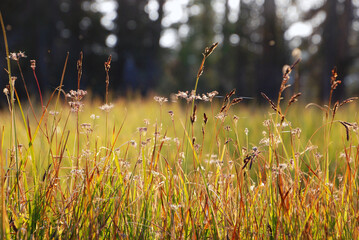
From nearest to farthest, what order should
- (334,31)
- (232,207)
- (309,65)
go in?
1. (232,207)
2. (334,31)
3. (309,65)

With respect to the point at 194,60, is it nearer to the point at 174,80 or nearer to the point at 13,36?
the point at 174,80

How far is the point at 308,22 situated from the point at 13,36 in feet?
57.1

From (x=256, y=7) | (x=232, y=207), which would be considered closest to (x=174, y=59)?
(x=256, y=7)

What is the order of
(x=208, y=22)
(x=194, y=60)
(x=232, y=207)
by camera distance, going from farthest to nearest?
(x=194, y=60) < (x=208, y=22) < (x=232, y=207)

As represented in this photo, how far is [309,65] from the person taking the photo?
26859mm

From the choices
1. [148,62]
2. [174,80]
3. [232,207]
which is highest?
[232,207]

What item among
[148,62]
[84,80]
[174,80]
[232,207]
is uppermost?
[232,207]

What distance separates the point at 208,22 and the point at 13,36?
18535 mm

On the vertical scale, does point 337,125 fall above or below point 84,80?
above

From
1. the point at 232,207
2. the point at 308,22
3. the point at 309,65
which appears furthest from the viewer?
the point at 309,65

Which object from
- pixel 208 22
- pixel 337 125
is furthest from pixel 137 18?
pixel 337 125

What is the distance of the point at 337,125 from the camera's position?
4496 mm

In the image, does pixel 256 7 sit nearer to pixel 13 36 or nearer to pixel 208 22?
pixel 208 22

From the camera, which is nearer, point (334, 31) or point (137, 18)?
point (334, 31)
